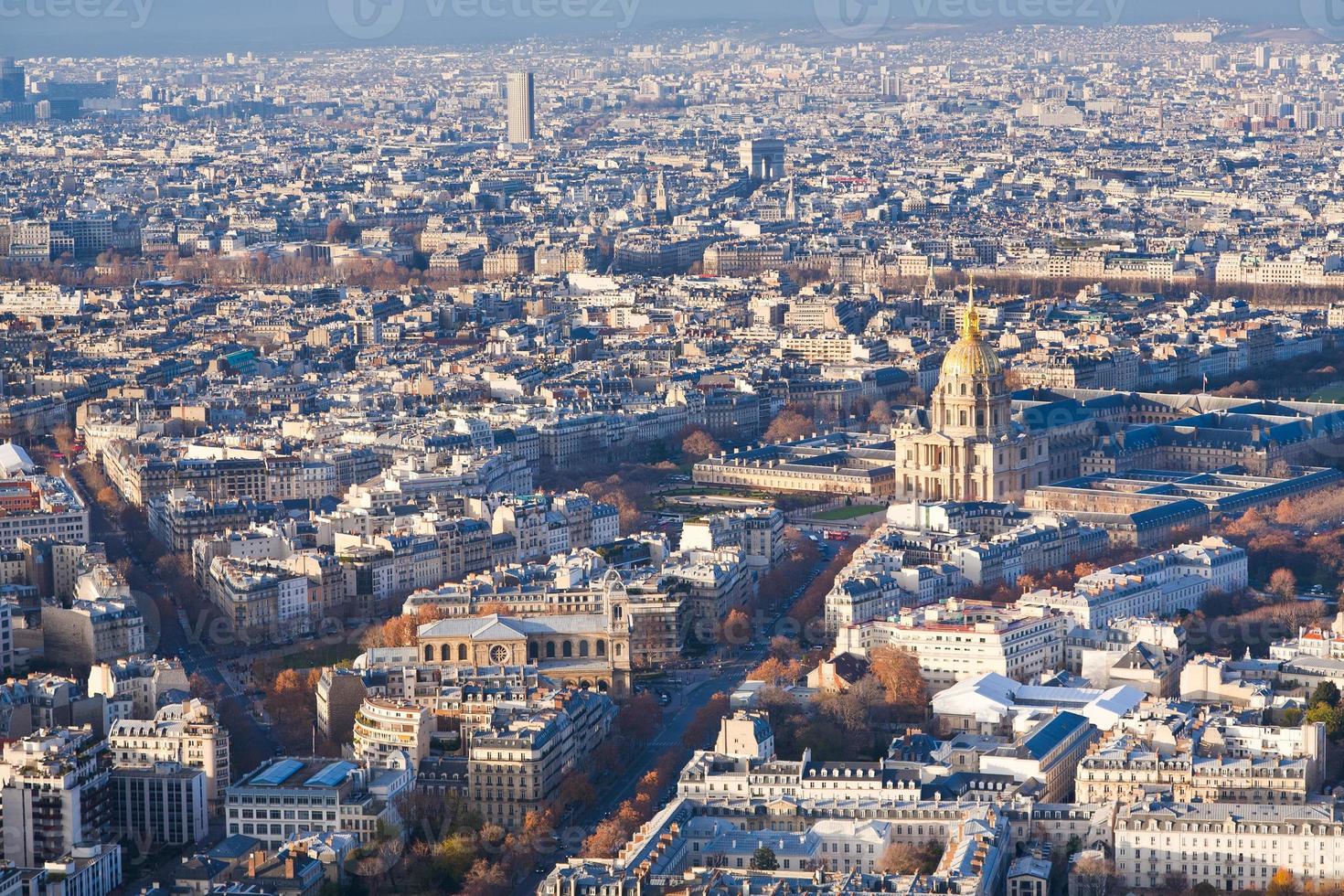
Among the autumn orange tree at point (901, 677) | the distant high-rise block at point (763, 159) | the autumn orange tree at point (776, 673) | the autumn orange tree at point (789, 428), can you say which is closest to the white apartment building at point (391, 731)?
the autumn orange tree at point (776, 673)

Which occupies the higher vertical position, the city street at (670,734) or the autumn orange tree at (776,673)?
the autumn orange tree at (776,673)

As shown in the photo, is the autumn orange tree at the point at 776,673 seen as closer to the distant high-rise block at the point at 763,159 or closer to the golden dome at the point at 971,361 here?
the golden dome at the point at 971,361

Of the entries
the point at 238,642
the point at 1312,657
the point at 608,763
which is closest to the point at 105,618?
the point at 238,642

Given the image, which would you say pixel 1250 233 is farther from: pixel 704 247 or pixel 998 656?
pixel 998 656

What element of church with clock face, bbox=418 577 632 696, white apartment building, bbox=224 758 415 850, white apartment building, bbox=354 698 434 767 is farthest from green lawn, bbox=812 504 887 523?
white apartment building, bbox=224 758 415 850

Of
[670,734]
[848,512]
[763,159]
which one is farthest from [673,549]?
[763,159]

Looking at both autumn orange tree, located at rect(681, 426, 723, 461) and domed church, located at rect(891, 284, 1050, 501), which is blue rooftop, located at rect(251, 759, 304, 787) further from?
autumn orange tree, located at rect(681, 426, 723, 461)
